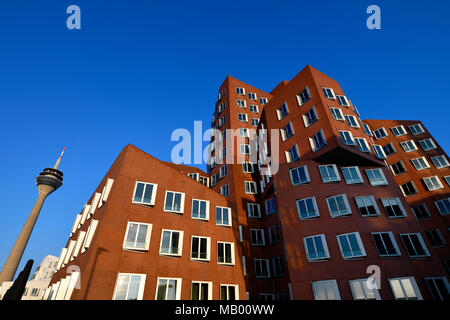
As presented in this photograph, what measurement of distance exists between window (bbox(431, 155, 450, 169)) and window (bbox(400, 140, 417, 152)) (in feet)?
11.4

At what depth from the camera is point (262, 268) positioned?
33250 millimetres

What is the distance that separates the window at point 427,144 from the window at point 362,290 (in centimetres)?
3564

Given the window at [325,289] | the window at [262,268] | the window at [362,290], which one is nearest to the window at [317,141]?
the window at [362,290]

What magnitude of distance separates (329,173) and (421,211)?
21329 millimetres

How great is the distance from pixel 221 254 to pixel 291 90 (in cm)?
2840

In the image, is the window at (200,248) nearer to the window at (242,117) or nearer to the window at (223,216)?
the window at (223,216)

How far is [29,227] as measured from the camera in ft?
180

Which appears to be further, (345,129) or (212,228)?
(345,129)

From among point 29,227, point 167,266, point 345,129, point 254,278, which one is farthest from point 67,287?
point 29,227

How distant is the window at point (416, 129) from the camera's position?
48156 mm

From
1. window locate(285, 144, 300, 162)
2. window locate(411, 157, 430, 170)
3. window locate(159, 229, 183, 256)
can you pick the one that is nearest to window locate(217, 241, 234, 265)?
window locate(159, 229, 183, 256)

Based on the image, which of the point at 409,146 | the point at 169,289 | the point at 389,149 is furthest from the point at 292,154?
the point at 409,146
